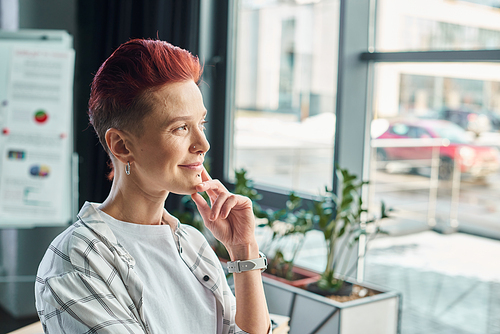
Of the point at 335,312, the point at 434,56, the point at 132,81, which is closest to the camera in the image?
the point at 132,81

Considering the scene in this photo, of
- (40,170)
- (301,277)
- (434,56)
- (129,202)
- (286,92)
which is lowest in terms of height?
(301,277)

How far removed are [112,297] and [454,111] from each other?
2043 millimetres

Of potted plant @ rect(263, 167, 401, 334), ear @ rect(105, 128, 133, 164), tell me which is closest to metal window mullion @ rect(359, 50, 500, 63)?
potted plant @ rect(263, 167, 401, 334)

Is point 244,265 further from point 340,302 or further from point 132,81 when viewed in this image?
point 340,302

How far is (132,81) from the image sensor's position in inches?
43.2

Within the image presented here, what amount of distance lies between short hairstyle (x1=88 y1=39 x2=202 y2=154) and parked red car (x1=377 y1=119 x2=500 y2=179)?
1.85 meters

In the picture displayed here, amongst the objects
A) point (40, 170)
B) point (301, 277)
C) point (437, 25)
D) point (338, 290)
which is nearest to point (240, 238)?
point (338, 290)

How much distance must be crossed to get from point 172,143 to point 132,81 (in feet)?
0.50

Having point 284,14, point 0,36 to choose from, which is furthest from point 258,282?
point 0,36

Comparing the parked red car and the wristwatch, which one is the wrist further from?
the parked red car

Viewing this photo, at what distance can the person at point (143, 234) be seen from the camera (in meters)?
1.02

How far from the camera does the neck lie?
1173mm

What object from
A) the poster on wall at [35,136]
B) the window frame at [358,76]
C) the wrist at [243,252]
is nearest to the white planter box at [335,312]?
the window frame at [358,76]

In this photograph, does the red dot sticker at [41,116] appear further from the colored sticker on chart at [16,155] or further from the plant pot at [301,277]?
the plant pot at [301,277]
